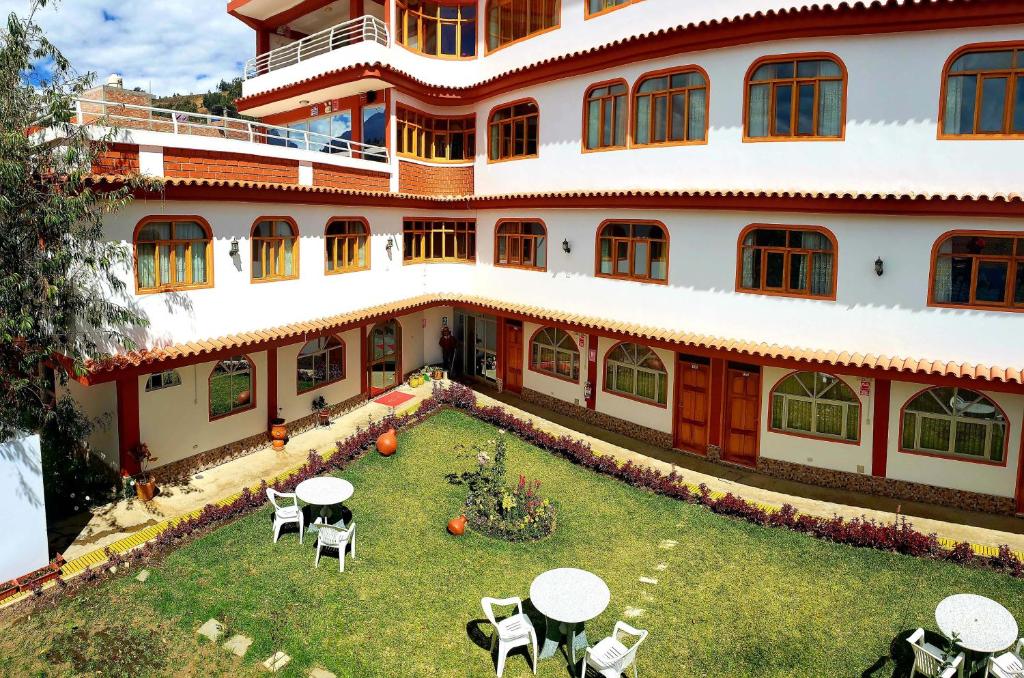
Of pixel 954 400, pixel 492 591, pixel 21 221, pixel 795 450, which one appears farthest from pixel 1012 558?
pixel 21 221

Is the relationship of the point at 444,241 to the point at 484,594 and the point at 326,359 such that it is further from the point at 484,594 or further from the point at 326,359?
the point at 484,594

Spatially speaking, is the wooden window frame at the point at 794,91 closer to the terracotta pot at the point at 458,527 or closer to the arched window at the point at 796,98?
the arched window at the point at 796,98

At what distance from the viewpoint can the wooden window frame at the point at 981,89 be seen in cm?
1321

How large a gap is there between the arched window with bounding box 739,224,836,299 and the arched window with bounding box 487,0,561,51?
359 inches

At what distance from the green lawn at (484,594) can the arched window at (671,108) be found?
30.8 ft

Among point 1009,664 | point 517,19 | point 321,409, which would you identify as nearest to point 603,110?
point 517,19

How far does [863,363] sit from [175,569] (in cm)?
1446

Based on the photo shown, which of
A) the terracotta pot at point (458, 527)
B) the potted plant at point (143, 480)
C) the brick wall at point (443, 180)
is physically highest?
the brick wall at point (443, 180)

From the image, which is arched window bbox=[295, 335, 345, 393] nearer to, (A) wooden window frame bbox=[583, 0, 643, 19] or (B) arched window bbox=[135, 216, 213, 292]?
(B) arched window bbox=[135, 216, 213, 292]

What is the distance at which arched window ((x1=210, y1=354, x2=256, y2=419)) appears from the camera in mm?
16688

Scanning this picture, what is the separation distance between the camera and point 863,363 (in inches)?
550

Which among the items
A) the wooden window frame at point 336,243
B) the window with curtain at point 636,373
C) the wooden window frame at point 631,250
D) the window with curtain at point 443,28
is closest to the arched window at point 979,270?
the wooden window frame at point 631,250

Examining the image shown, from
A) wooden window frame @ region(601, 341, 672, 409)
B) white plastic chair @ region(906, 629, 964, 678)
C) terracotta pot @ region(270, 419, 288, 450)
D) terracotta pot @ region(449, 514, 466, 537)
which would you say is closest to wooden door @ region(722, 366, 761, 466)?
wooden window frame @ region(601, 341, 672, 409)

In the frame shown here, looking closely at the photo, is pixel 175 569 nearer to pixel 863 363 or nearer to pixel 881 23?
pixel 863 363
